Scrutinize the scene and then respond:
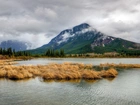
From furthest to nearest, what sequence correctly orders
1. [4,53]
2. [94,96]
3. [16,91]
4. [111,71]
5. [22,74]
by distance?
[4,53] < [111,71] < [22,74] < [16,91] < [94,96]

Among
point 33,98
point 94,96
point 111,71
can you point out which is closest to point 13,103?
point 33,98

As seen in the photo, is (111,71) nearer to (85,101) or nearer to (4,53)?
(85,101)

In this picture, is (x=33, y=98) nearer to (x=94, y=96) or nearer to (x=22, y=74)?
(x=94, y=96)

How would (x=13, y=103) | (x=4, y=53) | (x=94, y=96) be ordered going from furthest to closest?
(x=4, y=53) < (x=94, y=96) < (x=13, y=103)

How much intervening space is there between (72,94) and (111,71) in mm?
25853

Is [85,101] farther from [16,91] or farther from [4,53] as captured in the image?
[4,53]

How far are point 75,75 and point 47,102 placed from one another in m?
22.5

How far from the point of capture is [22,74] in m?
47.7

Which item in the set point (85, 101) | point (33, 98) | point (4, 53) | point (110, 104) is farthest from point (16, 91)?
point (4, 53)

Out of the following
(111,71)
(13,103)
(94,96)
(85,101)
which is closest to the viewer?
(13,103)

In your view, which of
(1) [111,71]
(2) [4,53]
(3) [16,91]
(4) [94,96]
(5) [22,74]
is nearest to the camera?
(4) [94,96]

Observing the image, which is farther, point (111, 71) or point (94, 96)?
point (111, 71)

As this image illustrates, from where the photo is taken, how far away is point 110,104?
85.9ft

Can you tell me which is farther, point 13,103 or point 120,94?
point 120,94
